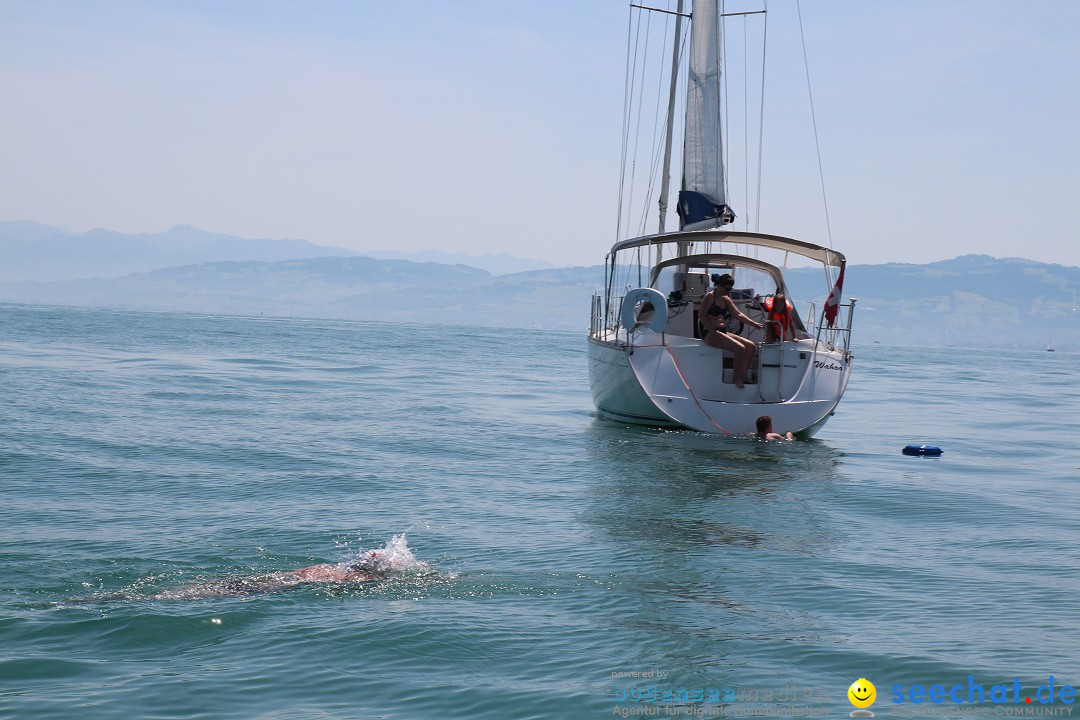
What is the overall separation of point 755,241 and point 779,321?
171 centimetres

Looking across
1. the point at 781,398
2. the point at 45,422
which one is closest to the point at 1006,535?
the point at 781,398

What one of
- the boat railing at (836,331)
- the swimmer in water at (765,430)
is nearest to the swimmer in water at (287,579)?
the swimmer in water at (765,430)

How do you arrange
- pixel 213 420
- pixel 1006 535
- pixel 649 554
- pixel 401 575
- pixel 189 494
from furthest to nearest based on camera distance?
pixel 213 420
pixel 189 494
pixel 1006 535
pixel 649 554
pixel 401 575

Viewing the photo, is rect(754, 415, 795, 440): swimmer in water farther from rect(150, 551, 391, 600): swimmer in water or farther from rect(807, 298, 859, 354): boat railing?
rect(150, 551, 391, 600): swimmer in water

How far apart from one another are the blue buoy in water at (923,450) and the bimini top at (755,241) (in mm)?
3190

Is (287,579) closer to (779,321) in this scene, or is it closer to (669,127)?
(779,321)

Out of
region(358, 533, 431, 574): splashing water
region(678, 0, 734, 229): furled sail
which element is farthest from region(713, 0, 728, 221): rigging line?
region(358, 533, 431, 574): splashing water

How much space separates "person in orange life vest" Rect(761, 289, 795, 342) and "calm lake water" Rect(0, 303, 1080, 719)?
66.6 inches

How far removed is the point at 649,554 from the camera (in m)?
9.21

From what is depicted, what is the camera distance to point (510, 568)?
339 inches

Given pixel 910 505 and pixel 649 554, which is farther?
pixel 910 505

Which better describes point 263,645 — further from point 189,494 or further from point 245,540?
point 189,494

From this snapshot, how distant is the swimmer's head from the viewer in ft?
26.6

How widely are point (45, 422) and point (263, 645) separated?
1194cm
